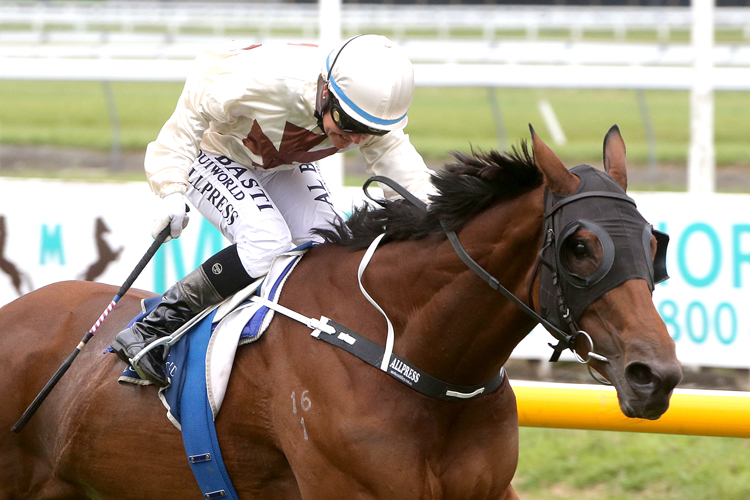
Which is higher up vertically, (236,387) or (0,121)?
(0,121)

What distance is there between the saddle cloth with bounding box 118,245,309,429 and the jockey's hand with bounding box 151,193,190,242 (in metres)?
0.30

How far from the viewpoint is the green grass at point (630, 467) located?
14.3 ft

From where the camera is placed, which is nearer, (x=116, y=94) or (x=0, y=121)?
(x=0, y=121)

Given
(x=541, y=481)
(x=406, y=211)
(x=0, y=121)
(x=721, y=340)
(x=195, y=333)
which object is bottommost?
(x=541, y=481)

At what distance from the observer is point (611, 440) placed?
4965 mm

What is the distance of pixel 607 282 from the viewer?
2242 mm

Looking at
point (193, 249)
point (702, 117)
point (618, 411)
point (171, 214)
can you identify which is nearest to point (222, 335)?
point (171, 214)

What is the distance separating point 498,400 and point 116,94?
60.9ft

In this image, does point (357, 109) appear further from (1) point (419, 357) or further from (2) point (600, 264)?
(2) point (600, 264)

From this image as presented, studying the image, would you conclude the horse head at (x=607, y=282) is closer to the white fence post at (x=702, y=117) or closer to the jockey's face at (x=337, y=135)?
the jockey's face at (x=337, y=135)

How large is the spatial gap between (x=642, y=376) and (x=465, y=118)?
14744 mm

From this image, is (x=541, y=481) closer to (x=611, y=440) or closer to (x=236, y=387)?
(x=611, y=440)

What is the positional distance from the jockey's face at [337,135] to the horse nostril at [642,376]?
1.17 metres

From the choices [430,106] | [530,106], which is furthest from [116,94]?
[530,106]
